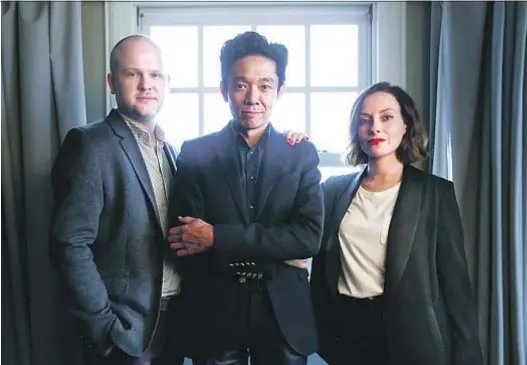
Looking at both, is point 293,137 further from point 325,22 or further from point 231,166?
point 325,22

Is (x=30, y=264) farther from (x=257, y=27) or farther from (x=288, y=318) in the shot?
(x=257, y=27)

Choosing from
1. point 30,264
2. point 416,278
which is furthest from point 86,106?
point 416,278

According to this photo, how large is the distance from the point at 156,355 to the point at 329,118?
96 cm

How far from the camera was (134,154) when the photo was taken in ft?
4.47

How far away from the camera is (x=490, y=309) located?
5.48 ft

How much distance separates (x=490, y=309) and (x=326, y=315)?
1.77 feet

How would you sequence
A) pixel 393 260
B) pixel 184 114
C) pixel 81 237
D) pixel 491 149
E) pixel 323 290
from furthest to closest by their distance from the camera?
pixel 184 114 → pixel 491 149 → pixel 323 290 → pixel 393 260 → pixel 81 237

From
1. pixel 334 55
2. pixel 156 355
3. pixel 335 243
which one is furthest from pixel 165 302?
pixel 334 55

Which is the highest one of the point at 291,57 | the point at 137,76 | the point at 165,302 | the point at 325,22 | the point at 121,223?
the point at 325,22

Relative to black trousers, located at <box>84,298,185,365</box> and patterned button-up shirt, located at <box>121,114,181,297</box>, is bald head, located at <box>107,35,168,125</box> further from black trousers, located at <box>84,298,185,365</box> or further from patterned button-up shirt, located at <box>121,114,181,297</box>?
black trousers, located at <box>84,298,185,365</box>

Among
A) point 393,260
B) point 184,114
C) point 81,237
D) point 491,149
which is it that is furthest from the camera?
point 184,114

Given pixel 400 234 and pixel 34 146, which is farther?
pixel 34 146

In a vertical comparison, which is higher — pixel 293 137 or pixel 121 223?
pixel 293 137

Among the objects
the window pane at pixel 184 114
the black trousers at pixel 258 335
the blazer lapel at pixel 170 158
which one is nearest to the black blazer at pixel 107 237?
the blazer lapel at pixel 170 158
